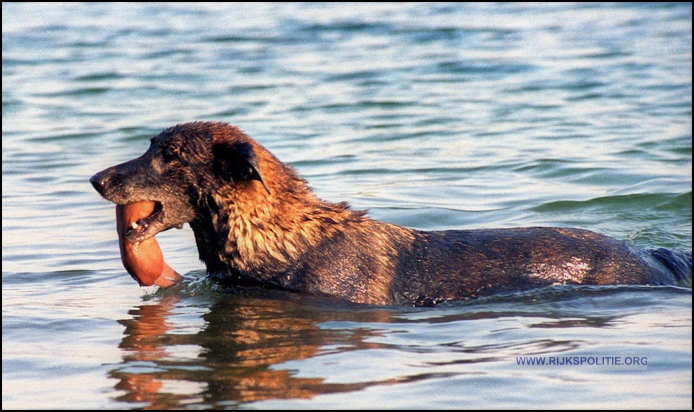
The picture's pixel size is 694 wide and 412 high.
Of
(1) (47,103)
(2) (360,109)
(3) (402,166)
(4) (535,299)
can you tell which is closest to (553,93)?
(2) (360,109)

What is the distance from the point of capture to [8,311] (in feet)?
26.4

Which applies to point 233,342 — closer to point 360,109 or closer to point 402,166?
point 402,166

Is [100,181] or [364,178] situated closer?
[100,181]

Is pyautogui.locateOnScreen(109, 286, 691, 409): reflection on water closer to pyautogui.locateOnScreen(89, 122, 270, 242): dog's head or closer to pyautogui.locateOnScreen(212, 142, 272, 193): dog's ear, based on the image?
pyautogui.locateOnScreen(89, 122, 270, 242): dog's head

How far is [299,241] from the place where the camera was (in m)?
7.79

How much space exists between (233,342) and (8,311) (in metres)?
2.11

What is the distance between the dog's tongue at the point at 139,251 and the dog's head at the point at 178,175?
9 cm

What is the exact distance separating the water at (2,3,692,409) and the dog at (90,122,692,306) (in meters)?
0.20

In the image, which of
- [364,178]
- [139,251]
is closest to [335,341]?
[139,251]

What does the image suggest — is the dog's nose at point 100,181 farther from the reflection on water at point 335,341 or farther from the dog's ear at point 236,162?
the reflection on water at point 335,341

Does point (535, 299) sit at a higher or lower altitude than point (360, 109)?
lower

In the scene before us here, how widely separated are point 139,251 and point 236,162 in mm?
1155

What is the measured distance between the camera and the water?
20.6ft

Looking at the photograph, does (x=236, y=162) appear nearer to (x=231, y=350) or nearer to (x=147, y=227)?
(x=147, y=227)
